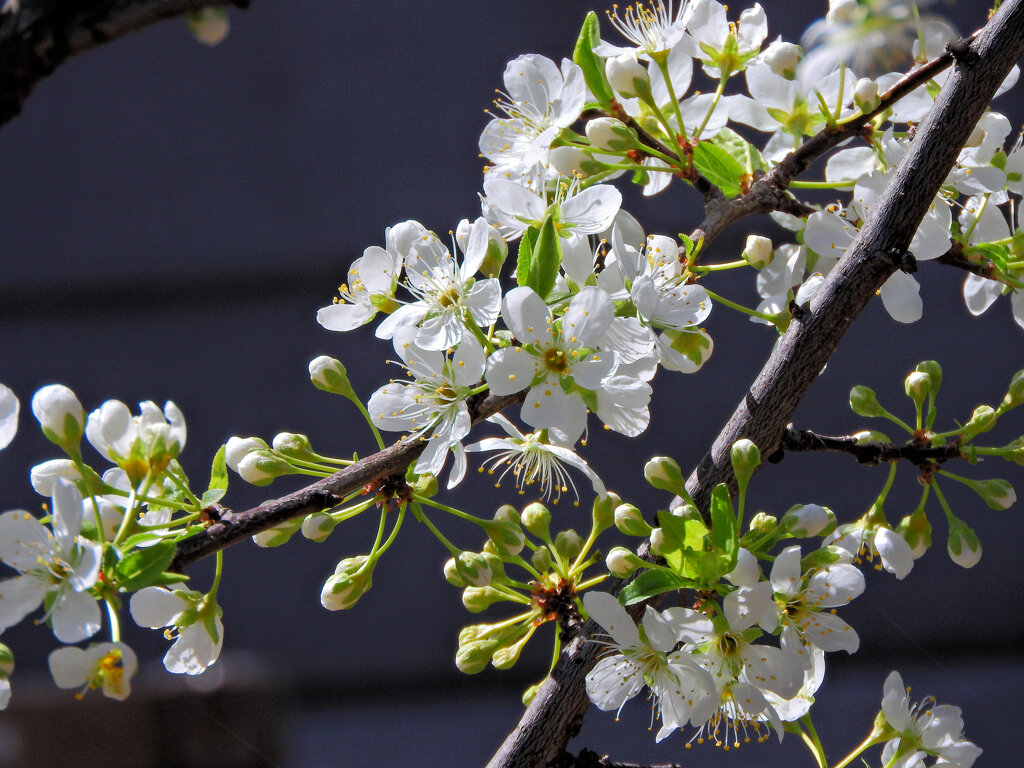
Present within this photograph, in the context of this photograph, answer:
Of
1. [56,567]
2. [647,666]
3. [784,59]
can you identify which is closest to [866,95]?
[784,59]

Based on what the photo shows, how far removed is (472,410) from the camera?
1.20 feet

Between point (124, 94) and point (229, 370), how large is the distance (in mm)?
374

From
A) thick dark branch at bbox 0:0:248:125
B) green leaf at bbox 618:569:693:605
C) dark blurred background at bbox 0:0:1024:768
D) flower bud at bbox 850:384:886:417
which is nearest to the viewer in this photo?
thick dark branch at bbox 0:0:248:125

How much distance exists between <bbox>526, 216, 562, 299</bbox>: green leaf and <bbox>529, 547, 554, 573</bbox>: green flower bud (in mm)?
127

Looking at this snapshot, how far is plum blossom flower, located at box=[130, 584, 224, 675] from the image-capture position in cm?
34

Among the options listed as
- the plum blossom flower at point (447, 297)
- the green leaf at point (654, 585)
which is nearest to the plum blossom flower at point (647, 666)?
the green leaf at point (654, 585)

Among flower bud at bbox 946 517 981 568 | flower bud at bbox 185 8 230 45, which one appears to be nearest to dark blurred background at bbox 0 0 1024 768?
flower bud at bbox 946 517 981 568

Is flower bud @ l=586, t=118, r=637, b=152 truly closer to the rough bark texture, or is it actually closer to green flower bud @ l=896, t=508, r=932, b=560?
the rough bark texture

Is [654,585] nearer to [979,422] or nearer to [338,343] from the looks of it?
[979,422]

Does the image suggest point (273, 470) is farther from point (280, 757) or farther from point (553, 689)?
point (280, 757)

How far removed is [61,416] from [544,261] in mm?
182

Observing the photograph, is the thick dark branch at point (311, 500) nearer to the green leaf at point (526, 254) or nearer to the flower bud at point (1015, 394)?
the green leaf at point (526, 254)

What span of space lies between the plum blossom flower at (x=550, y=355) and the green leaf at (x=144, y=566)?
12cm

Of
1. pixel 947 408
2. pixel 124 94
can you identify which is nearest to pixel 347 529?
pixel 124 94
